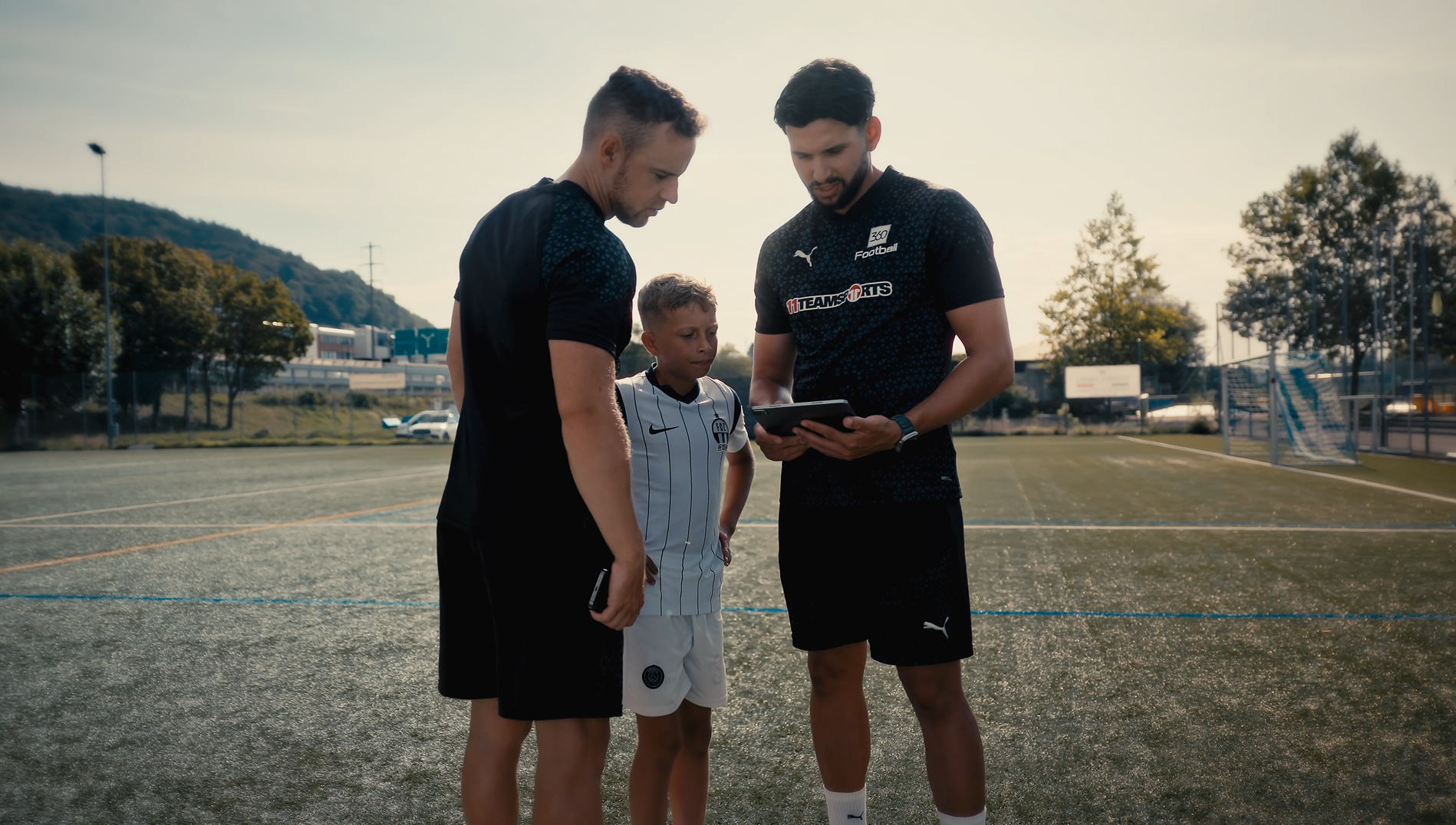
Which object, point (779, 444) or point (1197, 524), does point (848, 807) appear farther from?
point (1197, 524)

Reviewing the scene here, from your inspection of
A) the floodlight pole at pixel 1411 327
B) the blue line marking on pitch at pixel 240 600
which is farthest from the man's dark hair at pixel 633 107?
the floodlight pole at pixel 1411 327

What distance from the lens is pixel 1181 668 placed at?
11.4ft

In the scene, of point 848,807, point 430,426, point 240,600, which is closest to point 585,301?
point 848,807

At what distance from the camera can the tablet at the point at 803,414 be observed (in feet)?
6.06

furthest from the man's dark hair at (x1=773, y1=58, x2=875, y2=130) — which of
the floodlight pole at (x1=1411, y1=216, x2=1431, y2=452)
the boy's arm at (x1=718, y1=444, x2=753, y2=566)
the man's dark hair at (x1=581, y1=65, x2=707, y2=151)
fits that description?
the floodlight pole at (x1=1411, y1=216, x2=1431, y2=452)

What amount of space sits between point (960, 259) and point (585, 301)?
88 cm

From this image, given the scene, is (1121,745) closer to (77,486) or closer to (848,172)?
(848,172)

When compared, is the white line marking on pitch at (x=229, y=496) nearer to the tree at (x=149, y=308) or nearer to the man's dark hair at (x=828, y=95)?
the man's dark hair at (x=828, y=95)

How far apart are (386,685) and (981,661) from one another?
7.95ft

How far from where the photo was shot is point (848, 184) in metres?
2.00

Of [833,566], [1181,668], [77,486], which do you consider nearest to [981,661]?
[1181,668]

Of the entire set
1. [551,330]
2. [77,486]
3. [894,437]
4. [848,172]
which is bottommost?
[77,486]

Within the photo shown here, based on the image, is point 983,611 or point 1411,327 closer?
point 983,611

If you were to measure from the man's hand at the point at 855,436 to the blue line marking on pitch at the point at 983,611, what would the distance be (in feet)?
9.55
